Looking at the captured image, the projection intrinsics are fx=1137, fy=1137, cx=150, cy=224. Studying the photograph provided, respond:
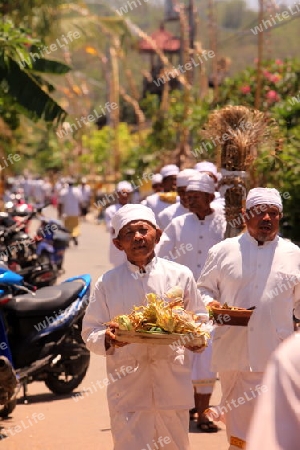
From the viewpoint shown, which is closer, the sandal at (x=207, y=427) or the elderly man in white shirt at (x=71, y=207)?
the sandal at (x=207, y=427)

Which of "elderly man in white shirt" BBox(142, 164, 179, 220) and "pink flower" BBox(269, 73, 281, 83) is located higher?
"pink flower" BBox(269, 73, 281, 83)

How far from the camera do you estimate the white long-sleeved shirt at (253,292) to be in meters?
6.72

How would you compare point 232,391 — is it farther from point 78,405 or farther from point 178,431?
point 78,405

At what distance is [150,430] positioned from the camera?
19.6 ft

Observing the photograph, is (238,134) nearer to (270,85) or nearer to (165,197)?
(165,197)

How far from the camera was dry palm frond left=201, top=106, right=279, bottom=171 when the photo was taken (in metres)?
9.46

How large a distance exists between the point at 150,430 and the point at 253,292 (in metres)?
1.22

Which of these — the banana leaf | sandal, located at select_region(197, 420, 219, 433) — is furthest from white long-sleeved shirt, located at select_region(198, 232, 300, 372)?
the banana leaf

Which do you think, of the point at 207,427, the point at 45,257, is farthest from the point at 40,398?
the point at 45,257

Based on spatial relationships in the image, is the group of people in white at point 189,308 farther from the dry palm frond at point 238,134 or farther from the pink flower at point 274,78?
the pink flower at point 274,78

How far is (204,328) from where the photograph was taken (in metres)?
6.01

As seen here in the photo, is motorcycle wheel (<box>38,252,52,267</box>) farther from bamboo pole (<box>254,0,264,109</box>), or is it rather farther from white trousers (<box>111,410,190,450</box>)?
white trousers (<box>111,410,190,450</box>)

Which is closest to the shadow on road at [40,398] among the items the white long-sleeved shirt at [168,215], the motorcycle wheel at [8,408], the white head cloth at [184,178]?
the motorcycle wheel at [8,408]

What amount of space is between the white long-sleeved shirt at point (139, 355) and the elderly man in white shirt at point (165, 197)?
684 cm
